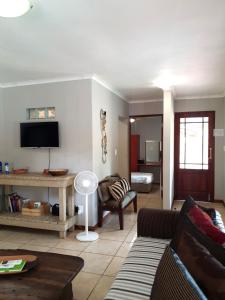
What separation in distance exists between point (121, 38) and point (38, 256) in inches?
85.9

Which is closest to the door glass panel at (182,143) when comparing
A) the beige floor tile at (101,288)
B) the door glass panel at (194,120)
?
the door glass panel at (194,120)

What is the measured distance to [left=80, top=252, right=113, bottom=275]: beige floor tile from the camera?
2.66 meters

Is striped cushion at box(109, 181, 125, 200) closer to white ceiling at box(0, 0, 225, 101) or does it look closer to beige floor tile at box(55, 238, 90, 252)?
beige floor tile at box(55, 238, 90, 252)

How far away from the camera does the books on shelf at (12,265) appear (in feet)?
6.06

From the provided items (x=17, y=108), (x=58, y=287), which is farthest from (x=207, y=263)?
(x=17, y=108)

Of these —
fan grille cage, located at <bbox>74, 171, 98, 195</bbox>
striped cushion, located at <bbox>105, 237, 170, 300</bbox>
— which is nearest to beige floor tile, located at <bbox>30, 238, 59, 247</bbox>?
fan grille cage, located at <bbox>74, 171, 98, 195</bbox>

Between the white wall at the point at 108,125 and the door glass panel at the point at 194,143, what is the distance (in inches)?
53.1

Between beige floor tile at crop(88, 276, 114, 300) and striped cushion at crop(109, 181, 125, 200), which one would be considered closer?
beige floor tile at crop(88, 276, 114, 300)

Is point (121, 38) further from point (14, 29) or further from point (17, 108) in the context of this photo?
point (17, 108)

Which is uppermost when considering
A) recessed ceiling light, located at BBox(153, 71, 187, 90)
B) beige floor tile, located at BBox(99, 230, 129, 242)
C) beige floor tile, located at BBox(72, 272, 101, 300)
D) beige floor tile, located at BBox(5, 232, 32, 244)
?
recessed ceiling light, located at BBox(153, 71, 187, 90)

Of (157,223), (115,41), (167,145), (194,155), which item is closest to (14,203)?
(157,223)

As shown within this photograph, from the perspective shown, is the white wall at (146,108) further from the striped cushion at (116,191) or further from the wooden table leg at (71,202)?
the wooden table leg at (71,202)

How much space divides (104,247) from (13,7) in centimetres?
284

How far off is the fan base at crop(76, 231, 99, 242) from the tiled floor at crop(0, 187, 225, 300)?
72 mm
